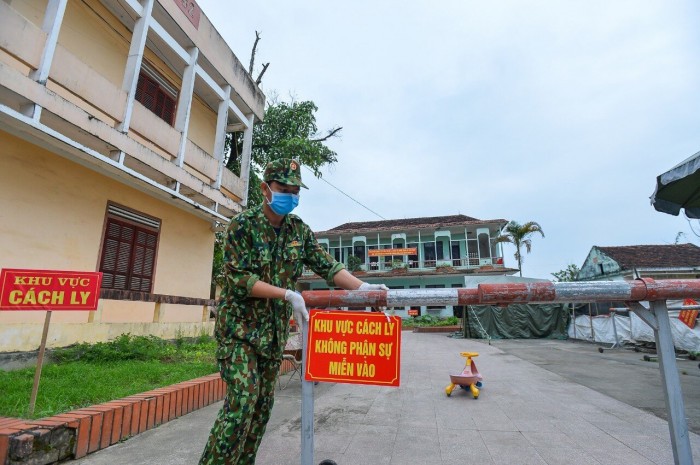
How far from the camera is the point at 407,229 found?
27875 millimetres

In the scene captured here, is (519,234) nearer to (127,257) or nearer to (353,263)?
(353,263)

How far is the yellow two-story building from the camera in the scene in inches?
189

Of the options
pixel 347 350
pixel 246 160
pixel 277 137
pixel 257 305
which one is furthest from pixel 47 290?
pixel 277 137

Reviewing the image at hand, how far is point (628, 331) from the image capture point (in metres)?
11.6

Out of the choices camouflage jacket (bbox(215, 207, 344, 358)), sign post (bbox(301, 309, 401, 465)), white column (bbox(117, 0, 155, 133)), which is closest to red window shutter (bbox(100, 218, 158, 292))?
white column (bbox(117, 0, 155, 133))

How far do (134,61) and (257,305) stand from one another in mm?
6275

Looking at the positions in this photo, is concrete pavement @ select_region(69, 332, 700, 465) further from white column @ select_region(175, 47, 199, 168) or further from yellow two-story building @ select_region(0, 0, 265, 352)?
white column @ select_region(175, 47, 199, 168)

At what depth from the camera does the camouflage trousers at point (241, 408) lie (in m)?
1.56

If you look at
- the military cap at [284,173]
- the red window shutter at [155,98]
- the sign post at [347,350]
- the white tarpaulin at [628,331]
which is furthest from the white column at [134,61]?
the white tarpaulin at [628,331]

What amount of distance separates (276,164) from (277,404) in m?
3.05

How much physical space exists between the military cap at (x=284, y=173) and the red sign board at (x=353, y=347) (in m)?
0.66

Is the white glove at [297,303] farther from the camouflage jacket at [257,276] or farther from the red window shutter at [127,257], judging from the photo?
the red window shutter at [127,257]

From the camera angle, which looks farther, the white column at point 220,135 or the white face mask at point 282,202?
the white column at point 220,135

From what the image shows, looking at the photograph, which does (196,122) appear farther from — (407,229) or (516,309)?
(407,229)
